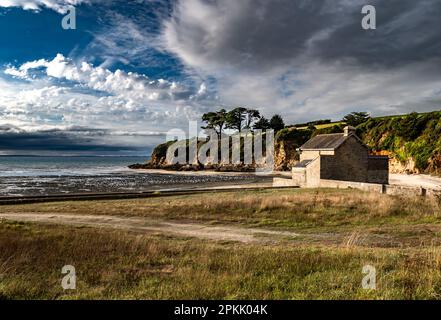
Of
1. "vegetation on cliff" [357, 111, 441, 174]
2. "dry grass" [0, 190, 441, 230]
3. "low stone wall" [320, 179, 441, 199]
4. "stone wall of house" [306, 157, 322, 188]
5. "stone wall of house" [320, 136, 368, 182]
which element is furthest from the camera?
"vegetation on cliff" [357, 111, 441, 174]

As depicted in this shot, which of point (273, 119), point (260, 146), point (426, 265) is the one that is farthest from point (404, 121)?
point (426, 265)

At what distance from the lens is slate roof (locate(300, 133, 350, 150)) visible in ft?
127

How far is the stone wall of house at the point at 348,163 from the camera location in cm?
3700

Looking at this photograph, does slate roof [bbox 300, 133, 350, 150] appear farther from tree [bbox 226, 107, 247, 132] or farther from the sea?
tree [bbox 226, 107, 247, 132]

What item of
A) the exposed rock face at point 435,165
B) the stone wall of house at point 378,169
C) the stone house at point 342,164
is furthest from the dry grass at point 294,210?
the exposed rock face at point 435,165

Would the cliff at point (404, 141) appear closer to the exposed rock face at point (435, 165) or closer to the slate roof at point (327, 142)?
the exposed rock face at point (435, 165)

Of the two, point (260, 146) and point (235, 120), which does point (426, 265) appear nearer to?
point (260, 146)

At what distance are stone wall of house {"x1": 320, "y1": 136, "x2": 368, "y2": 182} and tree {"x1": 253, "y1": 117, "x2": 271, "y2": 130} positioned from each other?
68.4 m

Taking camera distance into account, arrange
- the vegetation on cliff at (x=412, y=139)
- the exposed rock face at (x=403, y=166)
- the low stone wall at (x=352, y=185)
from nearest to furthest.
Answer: the low stone wall at (x=352, y=185) < the vegetation on cliff at (x=412, y=139) < the exposed rock face at (x=403, y=166)

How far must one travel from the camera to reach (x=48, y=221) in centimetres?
1872

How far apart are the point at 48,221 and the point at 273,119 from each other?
310ft

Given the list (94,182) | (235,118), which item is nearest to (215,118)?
(235,118)

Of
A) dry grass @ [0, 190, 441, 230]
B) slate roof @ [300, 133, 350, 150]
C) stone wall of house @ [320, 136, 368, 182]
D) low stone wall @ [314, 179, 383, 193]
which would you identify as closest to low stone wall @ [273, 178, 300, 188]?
stone wall of house @ [320, 136, 368, 182]

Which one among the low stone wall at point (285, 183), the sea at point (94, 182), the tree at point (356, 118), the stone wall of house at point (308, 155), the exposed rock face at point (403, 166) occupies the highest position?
the tree at point (356, 118)
